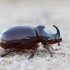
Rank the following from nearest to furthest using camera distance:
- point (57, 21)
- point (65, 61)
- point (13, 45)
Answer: point (65, 61), point (13, 45), point (57, 21)

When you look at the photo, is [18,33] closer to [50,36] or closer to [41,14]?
[50,36]

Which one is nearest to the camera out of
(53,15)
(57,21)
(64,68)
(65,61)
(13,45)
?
(64,68)

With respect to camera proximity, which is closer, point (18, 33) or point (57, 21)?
point (18, 33)

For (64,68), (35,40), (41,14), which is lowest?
(64,68)

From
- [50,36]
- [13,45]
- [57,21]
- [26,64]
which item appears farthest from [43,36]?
[57,21]
